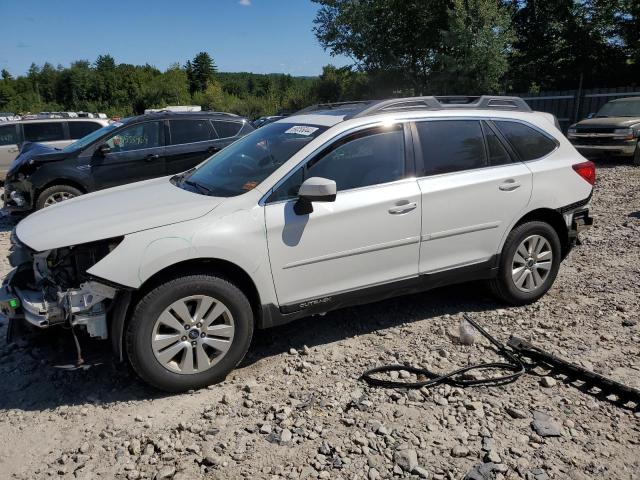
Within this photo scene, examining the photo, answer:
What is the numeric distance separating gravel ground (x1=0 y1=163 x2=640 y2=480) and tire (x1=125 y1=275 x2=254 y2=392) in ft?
0.56

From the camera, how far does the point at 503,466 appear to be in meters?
2.75

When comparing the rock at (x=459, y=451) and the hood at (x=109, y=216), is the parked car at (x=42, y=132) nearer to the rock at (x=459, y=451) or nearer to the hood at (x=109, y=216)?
the hood at (x=109, y=216)

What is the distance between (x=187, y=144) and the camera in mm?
9094

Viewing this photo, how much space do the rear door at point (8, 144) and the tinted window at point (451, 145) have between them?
40.0 feet

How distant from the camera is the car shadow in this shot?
350cm

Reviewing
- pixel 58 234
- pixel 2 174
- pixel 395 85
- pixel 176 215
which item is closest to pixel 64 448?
pixel 58 234

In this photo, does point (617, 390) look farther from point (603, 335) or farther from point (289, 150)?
point (289, 150)

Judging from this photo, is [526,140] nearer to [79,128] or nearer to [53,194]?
[53,194]

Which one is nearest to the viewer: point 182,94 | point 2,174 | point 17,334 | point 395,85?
point 17,334

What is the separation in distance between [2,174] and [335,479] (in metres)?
13.7

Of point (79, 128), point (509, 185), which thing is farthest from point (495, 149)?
point (79, 128)

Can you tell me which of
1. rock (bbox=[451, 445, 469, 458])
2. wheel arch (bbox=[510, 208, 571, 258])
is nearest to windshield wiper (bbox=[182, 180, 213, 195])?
rock (bbox=[451, 445, 469, 458])

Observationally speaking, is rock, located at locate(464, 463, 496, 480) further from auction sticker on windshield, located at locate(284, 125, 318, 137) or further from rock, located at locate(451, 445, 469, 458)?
auction sticker on windshield, located at locate(284, 125, 318, 137)

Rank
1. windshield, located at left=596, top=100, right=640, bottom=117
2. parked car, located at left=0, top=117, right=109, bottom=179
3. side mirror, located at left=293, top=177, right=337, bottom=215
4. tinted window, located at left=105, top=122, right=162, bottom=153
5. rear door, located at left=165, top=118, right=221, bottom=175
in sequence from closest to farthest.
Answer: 1. side mirror, located at left=293, top=177, right=337, bottom=215
2. tinted window, located at left=105, top=122, right=162, bottom=153
3. rear door, located at left=165, top=118, right=221, bottom=175
4. parked car, located at left=0, top=117, right=109, bottom=179
5. windshield, located at left=596, top=100, right=640, bottom=117
